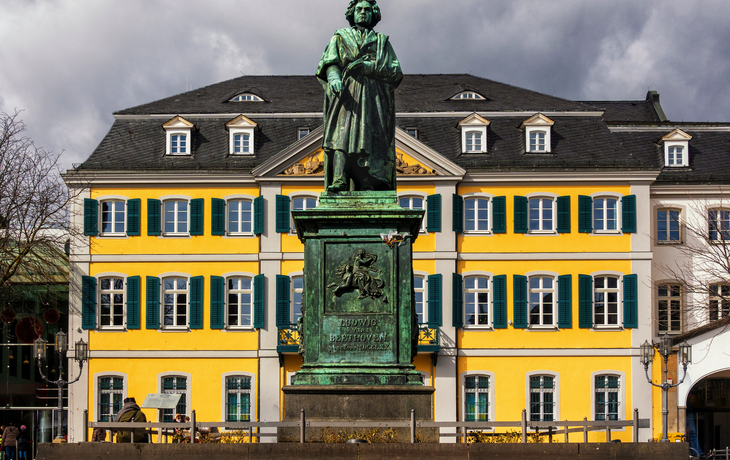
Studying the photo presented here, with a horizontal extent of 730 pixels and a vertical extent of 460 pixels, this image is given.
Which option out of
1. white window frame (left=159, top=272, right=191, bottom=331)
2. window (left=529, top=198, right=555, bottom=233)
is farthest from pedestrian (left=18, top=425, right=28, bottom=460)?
window (left=529, top=198, right=555, bottom=233)

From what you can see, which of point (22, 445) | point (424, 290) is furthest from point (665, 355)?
point (22, 445)

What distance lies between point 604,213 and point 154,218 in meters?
13.7

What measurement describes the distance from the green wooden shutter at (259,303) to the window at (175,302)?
212 centimetres

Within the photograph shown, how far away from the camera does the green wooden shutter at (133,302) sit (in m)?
32.2

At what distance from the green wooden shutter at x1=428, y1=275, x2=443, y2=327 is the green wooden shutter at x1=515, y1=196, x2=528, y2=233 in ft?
9.37

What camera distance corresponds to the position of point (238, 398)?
32.0 metres

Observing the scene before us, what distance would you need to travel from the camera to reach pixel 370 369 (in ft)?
34.1

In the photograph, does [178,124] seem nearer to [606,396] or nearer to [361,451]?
[606,396]

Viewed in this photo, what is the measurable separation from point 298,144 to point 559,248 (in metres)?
8.46

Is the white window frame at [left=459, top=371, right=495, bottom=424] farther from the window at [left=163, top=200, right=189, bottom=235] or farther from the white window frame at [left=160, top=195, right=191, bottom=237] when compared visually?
the window at [left=163, top=200, right=189, bottom=235]

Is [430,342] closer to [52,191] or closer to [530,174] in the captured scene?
[530,174]

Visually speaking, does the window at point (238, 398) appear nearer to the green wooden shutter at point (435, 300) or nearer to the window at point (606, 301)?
the green wooden shutter at point (435, 300)

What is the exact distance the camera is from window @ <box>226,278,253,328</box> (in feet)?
106

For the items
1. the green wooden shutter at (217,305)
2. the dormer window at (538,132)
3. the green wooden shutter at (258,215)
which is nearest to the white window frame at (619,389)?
the dormer window at (538,132)
